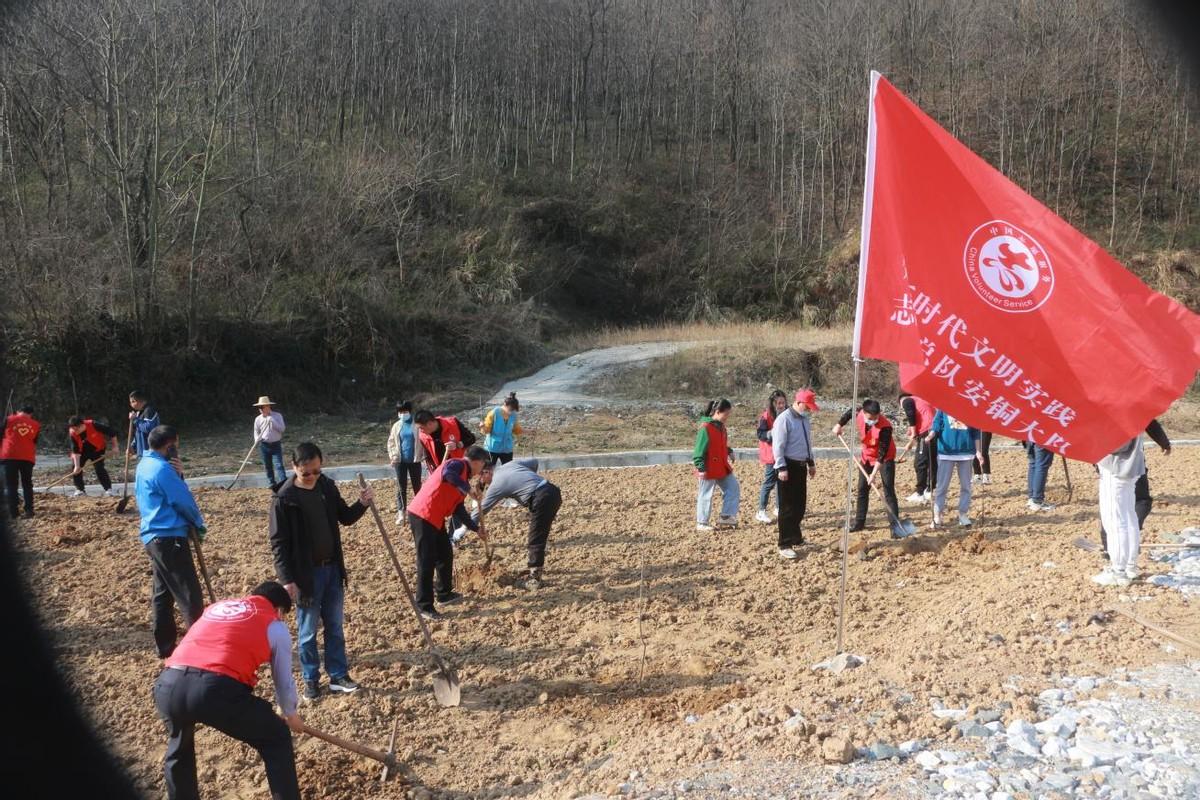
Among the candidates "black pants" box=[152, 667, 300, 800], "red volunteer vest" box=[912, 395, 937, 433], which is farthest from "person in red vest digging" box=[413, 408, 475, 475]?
"red volunteer vest" box=[912, 395, 937, 433]

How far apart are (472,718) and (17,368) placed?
721 inches

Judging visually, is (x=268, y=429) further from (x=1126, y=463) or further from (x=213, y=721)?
(x=1126, y=463)

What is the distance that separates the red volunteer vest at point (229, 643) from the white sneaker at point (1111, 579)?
6.33 metres

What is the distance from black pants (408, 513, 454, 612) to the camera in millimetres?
7555

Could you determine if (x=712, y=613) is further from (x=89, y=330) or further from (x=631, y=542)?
(x=89, y=330)

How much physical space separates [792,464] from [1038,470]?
12.4 ft

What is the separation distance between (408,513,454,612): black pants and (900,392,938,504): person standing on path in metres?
5.90

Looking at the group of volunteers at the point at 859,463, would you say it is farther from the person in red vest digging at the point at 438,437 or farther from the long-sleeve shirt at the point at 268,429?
the long-sleeve shirt at the point at 268,429

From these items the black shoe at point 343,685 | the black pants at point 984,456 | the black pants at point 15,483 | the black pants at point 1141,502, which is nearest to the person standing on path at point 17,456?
the black pants at point 15,483

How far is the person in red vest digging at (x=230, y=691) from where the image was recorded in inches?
169

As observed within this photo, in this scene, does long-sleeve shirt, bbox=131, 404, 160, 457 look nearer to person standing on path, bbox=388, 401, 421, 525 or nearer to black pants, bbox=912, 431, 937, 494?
person standing on path, bbox=388, 401, 421, 525

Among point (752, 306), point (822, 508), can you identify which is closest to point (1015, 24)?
point (752, 306)

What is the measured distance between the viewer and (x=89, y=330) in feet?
66.1

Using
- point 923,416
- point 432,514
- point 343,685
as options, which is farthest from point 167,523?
point 923,416
